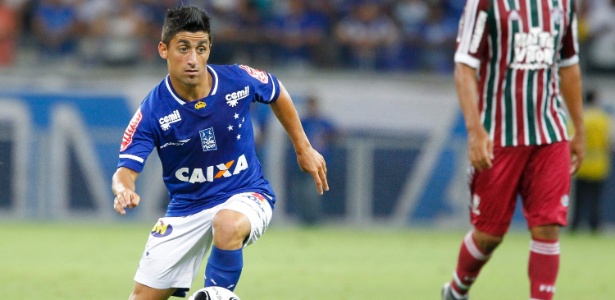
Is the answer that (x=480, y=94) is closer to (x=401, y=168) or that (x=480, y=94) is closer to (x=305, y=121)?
(x=305, y=121)

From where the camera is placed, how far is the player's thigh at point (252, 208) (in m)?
6.70

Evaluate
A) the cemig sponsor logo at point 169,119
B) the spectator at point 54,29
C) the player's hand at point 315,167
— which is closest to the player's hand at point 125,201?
the cemig sponsor logo at point 169,119

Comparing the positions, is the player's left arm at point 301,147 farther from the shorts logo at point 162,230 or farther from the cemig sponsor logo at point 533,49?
the cemig sponsor logo at point 533,49

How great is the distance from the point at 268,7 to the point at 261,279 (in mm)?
10381

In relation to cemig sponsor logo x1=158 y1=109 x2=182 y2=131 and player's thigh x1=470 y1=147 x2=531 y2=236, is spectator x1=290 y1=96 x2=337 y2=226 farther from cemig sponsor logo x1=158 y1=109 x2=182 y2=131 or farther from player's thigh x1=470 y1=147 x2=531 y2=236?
cemig sponsor logo x1=158 y1=109 x2=182 y2=131

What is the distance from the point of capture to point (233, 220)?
6.58 metres

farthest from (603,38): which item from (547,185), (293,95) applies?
(547,185)

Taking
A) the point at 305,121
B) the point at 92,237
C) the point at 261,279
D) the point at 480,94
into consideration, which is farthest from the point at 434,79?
the point at 480,94

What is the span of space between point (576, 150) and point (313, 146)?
1021cm

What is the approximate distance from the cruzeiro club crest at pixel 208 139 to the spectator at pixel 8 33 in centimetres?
1450

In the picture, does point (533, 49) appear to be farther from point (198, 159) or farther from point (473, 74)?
point (198, 159)

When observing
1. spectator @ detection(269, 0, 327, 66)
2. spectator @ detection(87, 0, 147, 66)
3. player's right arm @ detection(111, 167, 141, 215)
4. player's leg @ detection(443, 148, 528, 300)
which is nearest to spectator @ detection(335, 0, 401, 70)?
spectator @ detection(269, 0, 327, 66)

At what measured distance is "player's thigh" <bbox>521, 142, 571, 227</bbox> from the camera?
746 centimetres

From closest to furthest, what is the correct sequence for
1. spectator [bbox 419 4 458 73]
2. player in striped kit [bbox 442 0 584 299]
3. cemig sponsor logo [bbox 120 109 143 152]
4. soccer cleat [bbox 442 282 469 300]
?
cemig sponsor logo [bbox 120 109 143 152] → player in striped kit [bbox 442 0 584 299] → soccer cleat [bbox 442 282 469 300] → spectator [bbox 419 4 458 73]
